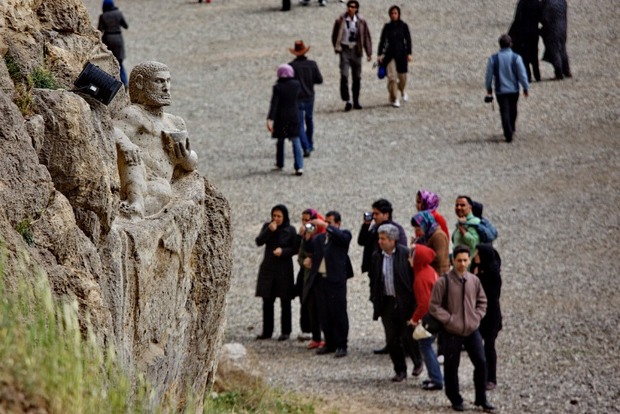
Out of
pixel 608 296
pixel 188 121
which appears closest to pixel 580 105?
pixel 188 121

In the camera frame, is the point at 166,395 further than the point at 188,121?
No

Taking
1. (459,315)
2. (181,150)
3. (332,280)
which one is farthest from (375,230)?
(181,150)

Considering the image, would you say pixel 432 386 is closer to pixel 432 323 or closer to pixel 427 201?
pixel 432 323

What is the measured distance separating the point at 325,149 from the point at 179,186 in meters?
14.4

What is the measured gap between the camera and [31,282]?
6.97m

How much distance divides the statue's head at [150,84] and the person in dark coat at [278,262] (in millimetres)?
6184

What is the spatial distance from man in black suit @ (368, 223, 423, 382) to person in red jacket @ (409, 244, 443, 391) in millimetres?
161

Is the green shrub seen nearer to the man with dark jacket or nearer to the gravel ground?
the gravel ground

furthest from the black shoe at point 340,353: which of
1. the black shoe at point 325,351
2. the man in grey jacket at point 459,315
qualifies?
the man in grey jacket at point 459,315

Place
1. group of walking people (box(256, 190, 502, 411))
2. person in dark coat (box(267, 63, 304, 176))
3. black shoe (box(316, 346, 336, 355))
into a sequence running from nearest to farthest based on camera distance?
group of walking people (box(256, 190, 502, 411)) → black shoe (box(316, 346, 336, 355)) → person in dark coat (box(267, 63, 304, 176))

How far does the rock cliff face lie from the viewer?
25.2 ft

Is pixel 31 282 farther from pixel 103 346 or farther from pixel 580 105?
pixel 580 105

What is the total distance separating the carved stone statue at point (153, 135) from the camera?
9859 mm

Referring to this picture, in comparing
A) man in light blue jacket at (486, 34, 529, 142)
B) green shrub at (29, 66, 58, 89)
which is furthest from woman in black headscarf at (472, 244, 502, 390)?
man in light blue jacket at (486, 34, 529, 142)
